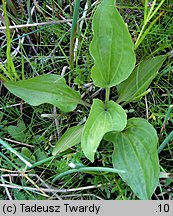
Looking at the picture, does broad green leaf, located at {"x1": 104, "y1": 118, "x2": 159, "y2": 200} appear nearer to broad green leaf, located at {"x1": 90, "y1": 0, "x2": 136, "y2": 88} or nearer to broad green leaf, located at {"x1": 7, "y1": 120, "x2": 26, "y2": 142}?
broad green leaf, located at {"x1": 90, "y1": 0, "x2": 136, "y2": 88}

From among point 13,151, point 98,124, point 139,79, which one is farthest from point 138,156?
point 13,151

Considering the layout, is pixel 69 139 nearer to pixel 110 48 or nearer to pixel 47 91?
pixel 47 91

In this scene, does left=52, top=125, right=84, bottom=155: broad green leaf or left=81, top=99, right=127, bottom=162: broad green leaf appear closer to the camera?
left=81, top=99, right=127, bottom=162: broad green leaf

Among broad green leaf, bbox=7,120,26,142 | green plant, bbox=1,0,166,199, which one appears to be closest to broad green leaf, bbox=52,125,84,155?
green plant, bbox=1,0,166,199

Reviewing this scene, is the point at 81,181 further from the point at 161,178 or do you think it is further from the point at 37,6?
the point at 37,6

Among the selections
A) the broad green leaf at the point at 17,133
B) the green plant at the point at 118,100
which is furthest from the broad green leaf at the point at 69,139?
the broad green leaf at the point at 17,133

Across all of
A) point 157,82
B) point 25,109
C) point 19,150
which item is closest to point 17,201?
point 19,150
